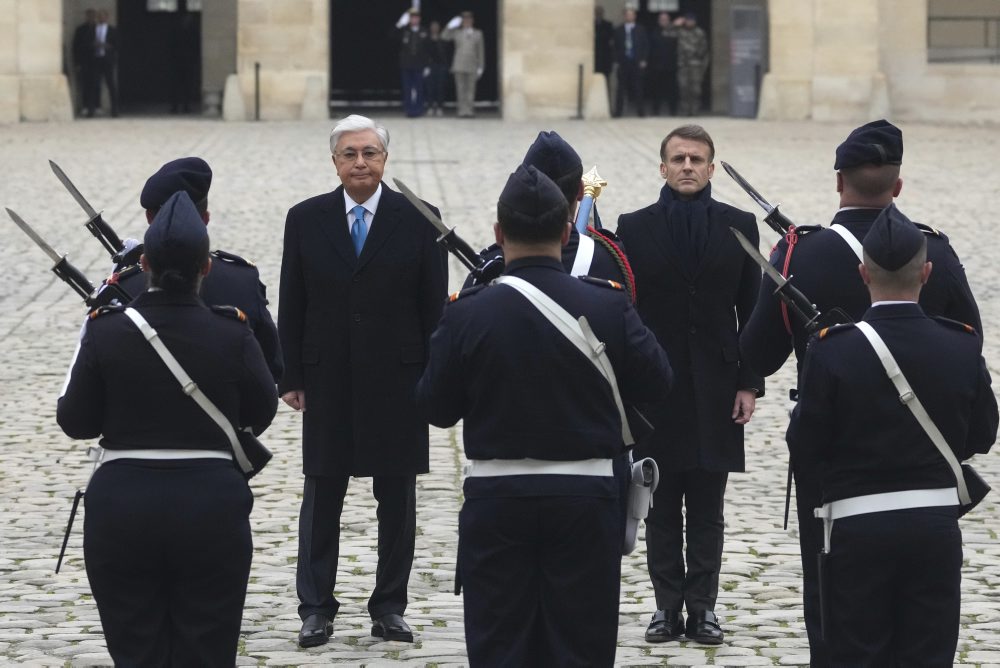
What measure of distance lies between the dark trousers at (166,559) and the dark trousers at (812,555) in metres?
1.64

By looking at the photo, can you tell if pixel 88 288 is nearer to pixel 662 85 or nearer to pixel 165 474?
pixel 165 474

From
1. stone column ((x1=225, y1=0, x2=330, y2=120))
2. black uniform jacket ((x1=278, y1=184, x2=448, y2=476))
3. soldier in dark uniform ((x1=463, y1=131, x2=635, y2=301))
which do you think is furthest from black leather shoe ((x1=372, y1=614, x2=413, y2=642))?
stone column ((x1=225, y1=0, x2=330, y2=120))

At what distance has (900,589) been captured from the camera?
4.99 meters

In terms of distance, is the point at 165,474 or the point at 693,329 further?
the point at 693,329

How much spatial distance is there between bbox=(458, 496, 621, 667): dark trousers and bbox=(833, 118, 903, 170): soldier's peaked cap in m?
1.42

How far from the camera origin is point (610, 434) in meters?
5.00

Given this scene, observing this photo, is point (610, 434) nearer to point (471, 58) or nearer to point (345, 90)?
point (471, 58)

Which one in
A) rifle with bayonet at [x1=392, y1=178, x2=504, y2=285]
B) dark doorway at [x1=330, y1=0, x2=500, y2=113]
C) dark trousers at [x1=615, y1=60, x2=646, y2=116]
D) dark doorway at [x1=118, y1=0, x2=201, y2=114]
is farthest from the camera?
dark doorway at [x1=330, y1=0, x2=500, y2=113]

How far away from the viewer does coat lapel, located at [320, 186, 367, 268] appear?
691 centimetres

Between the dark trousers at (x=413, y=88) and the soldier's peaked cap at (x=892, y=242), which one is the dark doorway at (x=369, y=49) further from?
the soldier's peaked cap at (x=892, y=242)

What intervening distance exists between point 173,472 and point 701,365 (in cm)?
242

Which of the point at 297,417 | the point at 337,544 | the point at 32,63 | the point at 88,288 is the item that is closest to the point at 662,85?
the point at 32,63

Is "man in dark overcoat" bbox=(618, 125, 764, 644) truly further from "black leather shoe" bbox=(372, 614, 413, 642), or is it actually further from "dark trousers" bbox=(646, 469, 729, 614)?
"black leather shoe" bbox=(372, 614, 413, 642)

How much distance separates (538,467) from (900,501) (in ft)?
2.99
